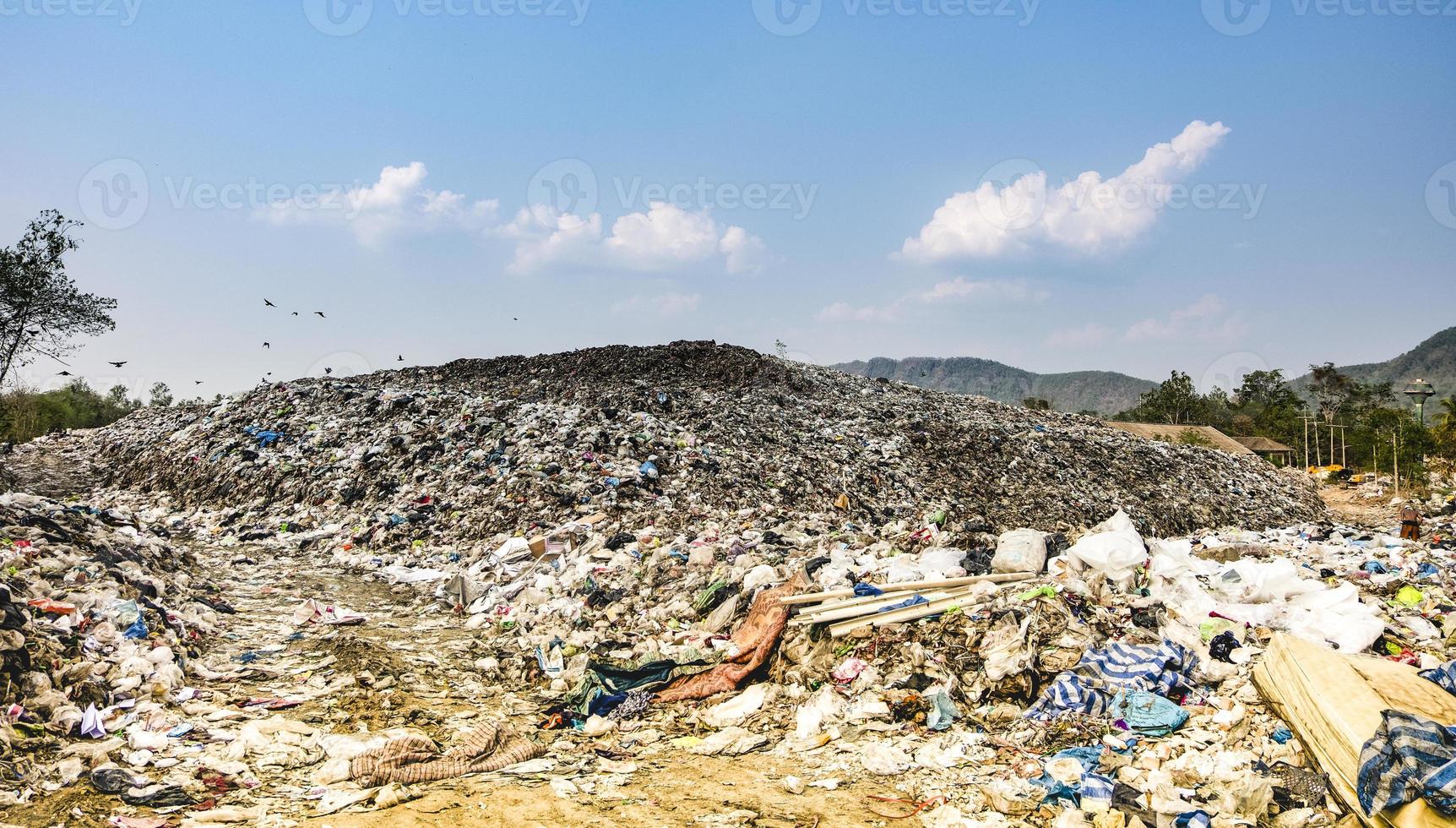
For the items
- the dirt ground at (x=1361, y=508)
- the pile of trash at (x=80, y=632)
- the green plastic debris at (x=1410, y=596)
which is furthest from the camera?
the dirt ground at (x=1361, y=508)

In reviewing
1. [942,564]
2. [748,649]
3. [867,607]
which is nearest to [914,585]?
[867,607]

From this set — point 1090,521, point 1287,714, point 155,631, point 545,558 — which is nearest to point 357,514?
point 545,558

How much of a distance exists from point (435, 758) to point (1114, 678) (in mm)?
3538

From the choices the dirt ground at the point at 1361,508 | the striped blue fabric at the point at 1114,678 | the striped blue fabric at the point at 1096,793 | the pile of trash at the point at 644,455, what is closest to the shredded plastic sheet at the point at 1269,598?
the striped blue fabric at the point at 1114,678

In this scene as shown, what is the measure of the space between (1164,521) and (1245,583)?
31.8 ft

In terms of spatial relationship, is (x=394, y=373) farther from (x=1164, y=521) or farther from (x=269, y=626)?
(x=1164, y=521)

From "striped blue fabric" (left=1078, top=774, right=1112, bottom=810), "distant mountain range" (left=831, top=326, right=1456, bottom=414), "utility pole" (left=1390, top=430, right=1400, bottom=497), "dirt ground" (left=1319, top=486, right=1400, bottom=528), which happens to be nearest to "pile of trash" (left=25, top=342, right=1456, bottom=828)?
"striped blue fabric" (left=1078, top=774, right=1112, bottom=810)

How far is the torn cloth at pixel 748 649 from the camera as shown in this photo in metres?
4.86

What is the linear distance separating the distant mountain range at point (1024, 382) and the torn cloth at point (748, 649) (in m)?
115

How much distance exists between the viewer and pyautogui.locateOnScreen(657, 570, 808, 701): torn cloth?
4855 millimetres

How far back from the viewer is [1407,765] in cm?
255

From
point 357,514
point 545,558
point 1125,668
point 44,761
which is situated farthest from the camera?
point 357,514

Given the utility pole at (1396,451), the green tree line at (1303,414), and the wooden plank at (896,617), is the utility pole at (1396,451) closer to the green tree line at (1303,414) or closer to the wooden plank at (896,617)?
the green tree line at (1303,414)

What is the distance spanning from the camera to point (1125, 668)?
4.02 m
